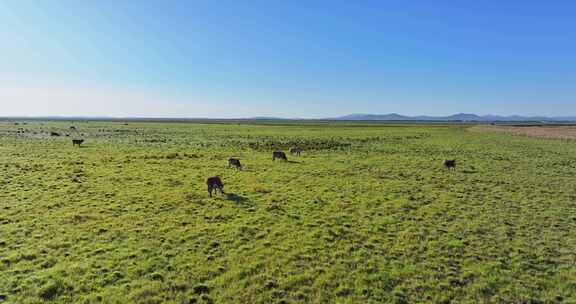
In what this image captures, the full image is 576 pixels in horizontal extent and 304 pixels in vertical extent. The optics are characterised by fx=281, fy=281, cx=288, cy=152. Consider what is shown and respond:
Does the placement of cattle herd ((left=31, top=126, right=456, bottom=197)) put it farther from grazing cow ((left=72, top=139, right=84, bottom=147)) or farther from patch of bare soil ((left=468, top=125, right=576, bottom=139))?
patch of bare soil ((left=468, top=125, right=576, bottom=139))

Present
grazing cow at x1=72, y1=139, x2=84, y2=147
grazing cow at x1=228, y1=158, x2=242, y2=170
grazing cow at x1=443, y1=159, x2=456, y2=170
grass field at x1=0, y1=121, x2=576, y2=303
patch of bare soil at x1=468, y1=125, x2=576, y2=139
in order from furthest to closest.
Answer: patch of bare soil at x1=468, y1=125, x2=576, y2=139 → grazing cow at x1=72, y1=139, x2=84, y2=147 → grazing cow at x1=443, y1=159, x2=456, y2=170 → grazing cow at x1=228, y1=158, x2=242, y2=170 → grass field at x1=0, y1=121, x2=576, y2=303

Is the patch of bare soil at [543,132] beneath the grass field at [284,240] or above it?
above

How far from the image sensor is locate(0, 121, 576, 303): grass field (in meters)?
7.74

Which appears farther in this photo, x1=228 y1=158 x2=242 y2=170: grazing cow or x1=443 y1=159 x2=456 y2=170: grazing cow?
x1=443 y1=159 x2=456 y2=170: grazing cow

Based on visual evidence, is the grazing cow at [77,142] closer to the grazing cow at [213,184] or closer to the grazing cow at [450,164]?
the grazing cow at [213,184]

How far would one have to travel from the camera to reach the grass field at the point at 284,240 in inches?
305

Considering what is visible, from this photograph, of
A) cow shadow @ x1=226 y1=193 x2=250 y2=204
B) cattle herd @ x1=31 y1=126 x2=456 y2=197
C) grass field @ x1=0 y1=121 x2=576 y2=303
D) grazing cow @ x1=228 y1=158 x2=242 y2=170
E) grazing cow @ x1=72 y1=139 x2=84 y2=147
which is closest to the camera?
grass field @ x1=0 y1=121 x2=576 y2=303

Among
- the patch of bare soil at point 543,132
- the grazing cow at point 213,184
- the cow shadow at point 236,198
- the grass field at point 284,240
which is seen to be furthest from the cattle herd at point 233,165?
the patch of bare soil at point 543,132

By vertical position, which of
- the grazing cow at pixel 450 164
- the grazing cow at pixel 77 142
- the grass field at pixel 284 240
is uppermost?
the grazing cow at pixel 77 142

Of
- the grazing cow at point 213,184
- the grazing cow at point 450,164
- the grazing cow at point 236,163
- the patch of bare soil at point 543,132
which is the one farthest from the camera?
the patch of bare soil at point 543,132

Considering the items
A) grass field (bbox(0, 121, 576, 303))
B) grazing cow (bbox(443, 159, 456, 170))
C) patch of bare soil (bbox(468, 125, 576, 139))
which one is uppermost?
patch of bare soil (bbox(468, 125, 576, 139))

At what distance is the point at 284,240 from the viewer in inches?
427

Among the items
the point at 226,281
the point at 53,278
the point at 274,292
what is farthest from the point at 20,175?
the point at 274,292

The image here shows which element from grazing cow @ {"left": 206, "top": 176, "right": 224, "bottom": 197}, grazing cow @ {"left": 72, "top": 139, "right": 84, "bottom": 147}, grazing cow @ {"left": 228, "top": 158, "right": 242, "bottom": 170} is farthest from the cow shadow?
grazing cow @ {"left": 72, "top": 139, "right": 84, "bottom": 147}
